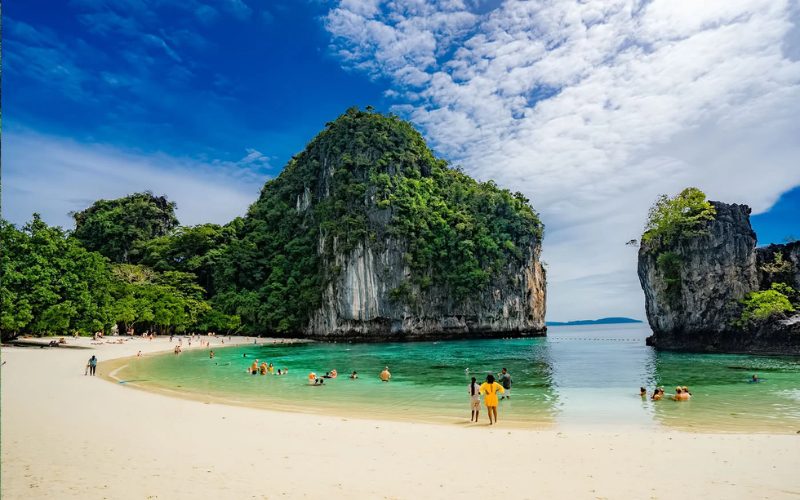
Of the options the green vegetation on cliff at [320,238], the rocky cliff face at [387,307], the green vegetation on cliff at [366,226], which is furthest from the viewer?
the green vegetation on cliff at [366,226]

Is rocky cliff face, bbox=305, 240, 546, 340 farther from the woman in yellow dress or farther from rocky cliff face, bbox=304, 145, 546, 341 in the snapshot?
the woman in yellow dress

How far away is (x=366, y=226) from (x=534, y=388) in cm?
3944

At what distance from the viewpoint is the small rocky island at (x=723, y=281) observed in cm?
3428

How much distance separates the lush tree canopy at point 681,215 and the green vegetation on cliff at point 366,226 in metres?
22.9

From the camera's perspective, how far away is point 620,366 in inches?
1107

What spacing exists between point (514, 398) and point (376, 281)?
1542 inches

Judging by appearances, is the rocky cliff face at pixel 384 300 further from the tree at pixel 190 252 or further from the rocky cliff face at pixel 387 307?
the tree at pixel 190 252

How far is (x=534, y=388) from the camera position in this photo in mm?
19078

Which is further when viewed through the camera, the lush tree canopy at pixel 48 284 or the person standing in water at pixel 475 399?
the lush tree canopy at pixel 48 284

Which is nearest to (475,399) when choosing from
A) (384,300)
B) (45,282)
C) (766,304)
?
(45,282)

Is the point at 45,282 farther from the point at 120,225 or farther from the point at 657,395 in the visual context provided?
the point at 120,225

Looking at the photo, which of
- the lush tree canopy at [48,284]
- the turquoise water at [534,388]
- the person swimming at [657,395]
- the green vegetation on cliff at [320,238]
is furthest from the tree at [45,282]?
the person swimming at [657,395]

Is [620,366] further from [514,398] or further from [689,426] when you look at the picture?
[689,426]

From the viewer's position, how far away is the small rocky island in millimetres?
34281
